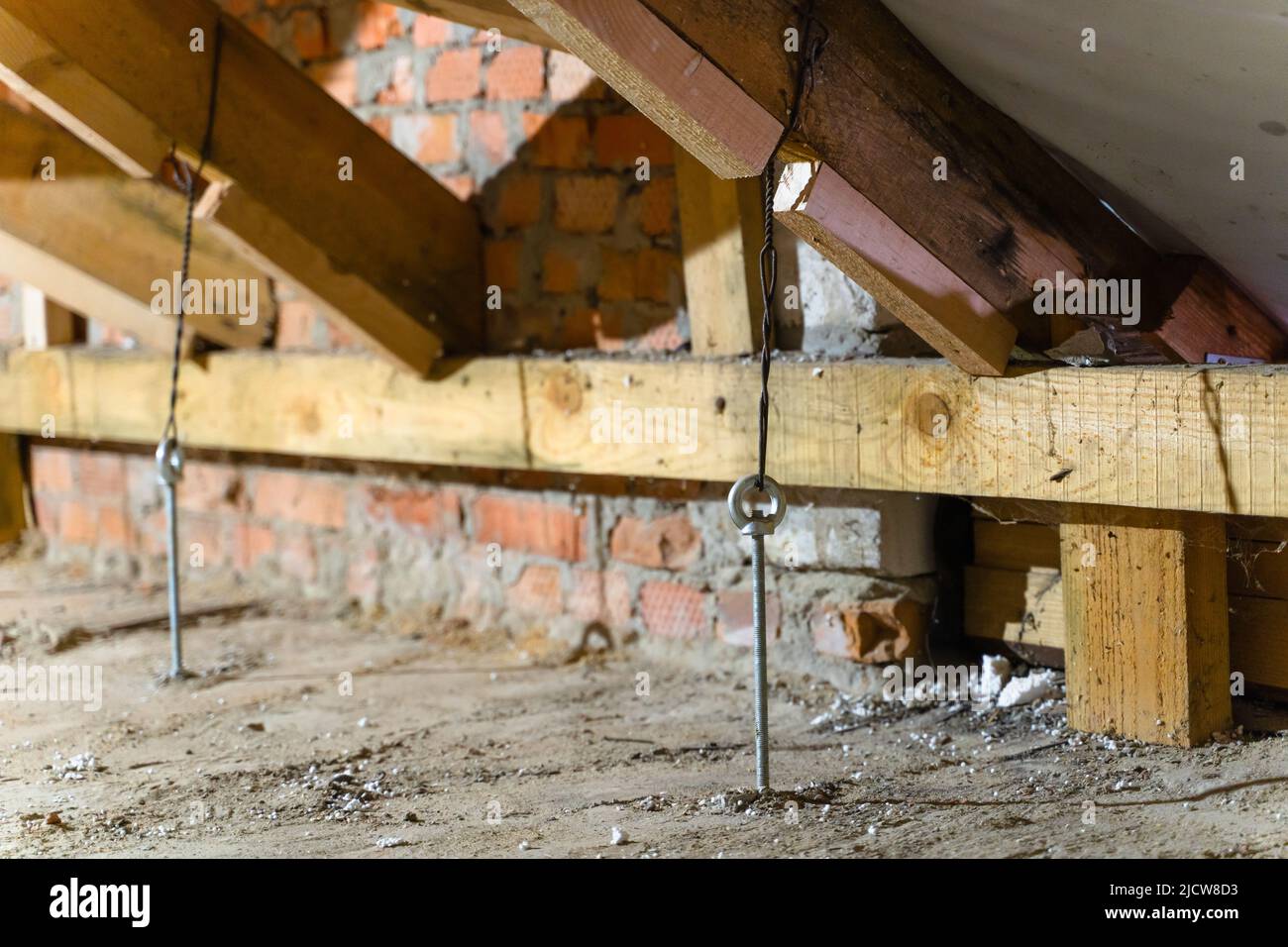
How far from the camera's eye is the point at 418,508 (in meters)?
3.18

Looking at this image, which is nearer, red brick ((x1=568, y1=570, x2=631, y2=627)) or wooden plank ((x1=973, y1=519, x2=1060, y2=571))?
wooden plank ((x1=973, y1=519, x2=1060, y2=571))

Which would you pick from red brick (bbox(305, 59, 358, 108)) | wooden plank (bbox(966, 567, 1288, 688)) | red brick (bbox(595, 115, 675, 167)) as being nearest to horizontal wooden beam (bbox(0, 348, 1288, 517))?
wooden plank (bbox(966, 567, 1288, 688))

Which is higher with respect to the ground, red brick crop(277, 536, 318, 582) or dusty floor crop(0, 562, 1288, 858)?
red brick crop(277, 536, 318, 582)

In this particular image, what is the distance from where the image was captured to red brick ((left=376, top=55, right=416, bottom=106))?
3059 millimetres

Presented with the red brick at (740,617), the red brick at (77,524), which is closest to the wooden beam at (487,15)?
the red brick at (740,617)

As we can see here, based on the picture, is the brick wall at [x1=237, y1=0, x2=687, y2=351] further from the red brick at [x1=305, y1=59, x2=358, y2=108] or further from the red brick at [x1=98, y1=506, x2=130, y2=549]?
the red brick at [x1=98, y1=506, x2=130, y2=549]

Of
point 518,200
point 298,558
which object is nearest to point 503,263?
point 518,200

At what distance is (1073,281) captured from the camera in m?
1.85

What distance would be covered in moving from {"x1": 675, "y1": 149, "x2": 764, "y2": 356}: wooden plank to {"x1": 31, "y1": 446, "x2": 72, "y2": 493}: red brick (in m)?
2.52

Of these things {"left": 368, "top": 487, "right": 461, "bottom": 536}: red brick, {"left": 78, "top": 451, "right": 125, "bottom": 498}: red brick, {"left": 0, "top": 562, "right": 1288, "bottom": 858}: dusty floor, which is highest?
{"left": 78, "top": 451, "right": 125, "bottom": 498}: red brick

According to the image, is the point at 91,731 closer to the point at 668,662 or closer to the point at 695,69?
the point at 668,662

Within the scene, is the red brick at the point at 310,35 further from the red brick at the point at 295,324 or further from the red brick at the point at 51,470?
the red brick at the point at 51,470

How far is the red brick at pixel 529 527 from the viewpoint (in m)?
2.85

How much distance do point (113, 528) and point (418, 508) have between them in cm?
135
